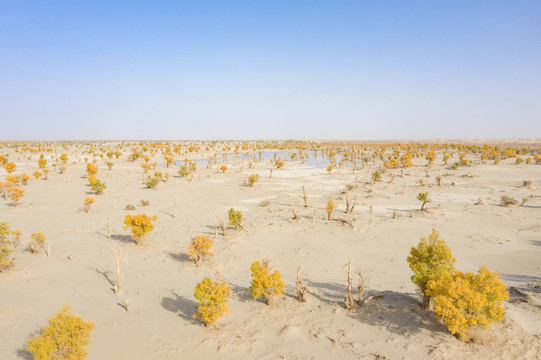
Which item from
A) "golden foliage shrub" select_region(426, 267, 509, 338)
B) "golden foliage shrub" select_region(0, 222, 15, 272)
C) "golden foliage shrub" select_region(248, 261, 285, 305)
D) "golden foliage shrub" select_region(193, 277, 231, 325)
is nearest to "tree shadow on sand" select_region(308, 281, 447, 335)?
"golden foliage shrub" select_region(426, 267, 509, 338)

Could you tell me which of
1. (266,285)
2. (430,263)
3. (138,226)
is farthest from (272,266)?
(138,226)

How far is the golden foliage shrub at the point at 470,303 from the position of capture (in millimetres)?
7340

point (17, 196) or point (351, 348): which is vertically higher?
point (17, 196)

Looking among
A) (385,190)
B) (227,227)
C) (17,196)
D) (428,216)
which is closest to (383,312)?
(227,227)

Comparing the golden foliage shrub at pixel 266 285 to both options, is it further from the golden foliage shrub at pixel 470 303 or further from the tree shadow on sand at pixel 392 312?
the golden foliage shrub at pixel 470 303

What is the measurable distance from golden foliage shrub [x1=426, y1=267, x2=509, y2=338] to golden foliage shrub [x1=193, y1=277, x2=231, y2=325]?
5.92 m

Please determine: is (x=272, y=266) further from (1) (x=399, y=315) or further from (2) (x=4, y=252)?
(2) (x=4, y=252)

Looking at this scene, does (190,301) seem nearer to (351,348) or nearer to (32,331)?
(32,331)

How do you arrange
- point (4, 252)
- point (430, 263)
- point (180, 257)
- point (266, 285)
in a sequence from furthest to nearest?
point (180, 257), point (4, 252), point (266, 285), point (430, 263)

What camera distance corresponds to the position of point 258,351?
24.9 ft

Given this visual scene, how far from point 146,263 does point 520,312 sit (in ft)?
45.5

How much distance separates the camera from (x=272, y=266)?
1309cm

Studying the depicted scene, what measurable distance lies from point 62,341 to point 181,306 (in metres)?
3.56

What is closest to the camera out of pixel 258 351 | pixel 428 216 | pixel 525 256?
pixel 258 351
